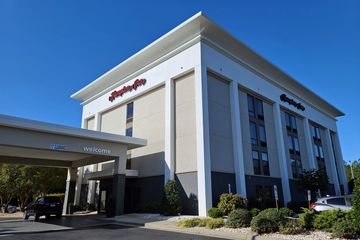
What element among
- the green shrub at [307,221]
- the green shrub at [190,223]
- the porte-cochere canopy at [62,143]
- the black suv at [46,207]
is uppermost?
the porte-cochere canopy at [62,143]

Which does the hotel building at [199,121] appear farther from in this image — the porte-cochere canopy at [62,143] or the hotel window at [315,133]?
the hotel window at [315,133]

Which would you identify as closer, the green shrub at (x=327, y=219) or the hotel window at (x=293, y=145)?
the green shrub at (x=327, y=219)

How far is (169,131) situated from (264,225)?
13101mm

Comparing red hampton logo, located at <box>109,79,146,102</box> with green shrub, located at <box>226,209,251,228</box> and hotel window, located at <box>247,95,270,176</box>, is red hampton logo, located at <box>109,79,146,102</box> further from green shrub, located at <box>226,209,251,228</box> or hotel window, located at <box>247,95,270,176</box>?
green shrub, located at <box>226,209,251,228</box>

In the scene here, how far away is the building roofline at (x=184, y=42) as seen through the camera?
2394 centimetres

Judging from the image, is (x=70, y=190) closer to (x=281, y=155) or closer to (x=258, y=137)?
(x=258, y=137)

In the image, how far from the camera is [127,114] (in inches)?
1214

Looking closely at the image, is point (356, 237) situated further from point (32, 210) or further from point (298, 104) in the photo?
point (298, 104)

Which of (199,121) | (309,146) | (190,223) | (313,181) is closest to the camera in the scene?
(190,223)

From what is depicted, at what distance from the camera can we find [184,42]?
2517 centimetres

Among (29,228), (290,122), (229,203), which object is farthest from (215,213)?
(290,122)

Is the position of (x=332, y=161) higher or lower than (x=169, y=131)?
higher

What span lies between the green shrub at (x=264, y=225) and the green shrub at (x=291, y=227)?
0.33 metres

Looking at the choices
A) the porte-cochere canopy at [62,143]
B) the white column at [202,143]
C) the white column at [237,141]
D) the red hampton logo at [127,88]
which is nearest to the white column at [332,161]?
the white column at [237,141]
